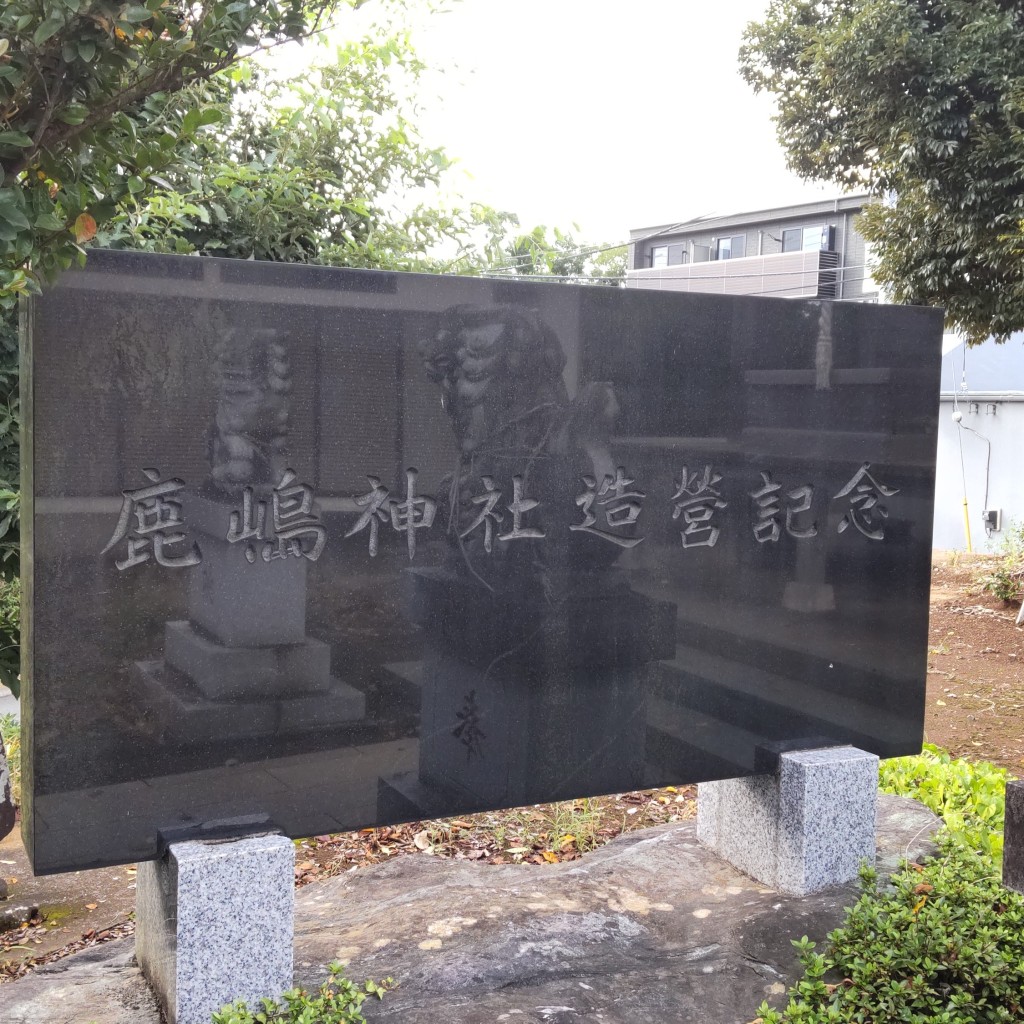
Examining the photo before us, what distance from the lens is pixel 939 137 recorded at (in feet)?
27.2

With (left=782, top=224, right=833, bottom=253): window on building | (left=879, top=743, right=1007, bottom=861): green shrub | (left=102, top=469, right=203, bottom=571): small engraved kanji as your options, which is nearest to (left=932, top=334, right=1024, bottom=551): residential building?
(left=782, top=224, right=833, bottom=253): window on building

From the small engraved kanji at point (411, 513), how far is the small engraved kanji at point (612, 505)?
1.74ft

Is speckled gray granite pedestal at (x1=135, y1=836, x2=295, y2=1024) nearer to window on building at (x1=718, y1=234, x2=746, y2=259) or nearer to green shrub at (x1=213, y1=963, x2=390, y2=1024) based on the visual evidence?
green shrub at (x1=213, y1=963, x2=390, y2=1024)

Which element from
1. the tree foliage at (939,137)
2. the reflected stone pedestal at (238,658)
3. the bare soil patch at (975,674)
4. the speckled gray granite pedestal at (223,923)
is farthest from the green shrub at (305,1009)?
the tree foliage at (939,137)

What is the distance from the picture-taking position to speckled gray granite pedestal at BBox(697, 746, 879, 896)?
376 centimetres

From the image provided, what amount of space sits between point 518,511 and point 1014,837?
1.71m

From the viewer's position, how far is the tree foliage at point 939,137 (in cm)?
800

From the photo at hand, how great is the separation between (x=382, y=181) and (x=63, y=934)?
137 inches

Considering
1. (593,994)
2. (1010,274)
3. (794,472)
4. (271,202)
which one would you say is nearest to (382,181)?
(271,202)

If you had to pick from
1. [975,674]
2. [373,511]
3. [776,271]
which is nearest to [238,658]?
[373,511]

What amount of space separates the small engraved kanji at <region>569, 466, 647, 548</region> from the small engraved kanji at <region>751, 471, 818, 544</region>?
505 mm

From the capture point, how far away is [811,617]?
3.86 m

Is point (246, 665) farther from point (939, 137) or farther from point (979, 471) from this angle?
point (979, 471)

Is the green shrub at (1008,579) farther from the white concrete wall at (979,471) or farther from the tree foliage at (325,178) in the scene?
the tree foliage at (325,178)
